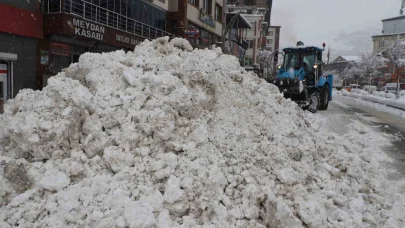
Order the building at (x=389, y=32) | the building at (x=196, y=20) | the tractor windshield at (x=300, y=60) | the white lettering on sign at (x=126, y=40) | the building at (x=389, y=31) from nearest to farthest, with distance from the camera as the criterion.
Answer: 1. the tractor windshield at (x=300, y=60)
2. the white lettering on sign at (x=126, y=40)
3. the building at (x=196, y=20)
4. the building at (x=389, y=32)
5. the building at (x=389, y=31)

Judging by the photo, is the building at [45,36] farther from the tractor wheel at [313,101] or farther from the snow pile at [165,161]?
the tractor wheel at [313,101]

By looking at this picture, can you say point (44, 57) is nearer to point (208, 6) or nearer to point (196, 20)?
point (196, 20)

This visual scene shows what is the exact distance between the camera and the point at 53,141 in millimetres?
4316

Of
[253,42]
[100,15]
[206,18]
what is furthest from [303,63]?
[253,42]

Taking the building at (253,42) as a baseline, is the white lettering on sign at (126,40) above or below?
below

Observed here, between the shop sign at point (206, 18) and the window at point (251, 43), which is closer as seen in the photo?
the shop sign at point (206, 18)

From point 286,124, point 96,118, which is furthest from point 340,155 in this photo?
point 96,118

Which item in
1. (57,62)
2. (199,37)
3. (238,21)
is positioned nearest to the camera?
(57,62)

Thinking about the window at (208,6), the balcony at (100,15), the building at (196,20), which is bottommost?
the balcony at (100,15)

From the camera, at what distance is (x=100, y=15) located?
1479 cm

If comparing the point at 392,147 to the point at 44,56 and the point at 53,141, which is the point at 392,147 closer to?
the point at 53,141

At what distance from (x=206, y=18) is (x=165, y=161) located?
23.8m

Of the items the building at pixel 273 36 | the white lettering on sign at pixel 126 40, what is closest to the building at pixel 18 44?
the white lettering on sign at pixel 126 40

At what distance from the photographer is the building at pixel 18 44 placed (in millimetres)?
10614
